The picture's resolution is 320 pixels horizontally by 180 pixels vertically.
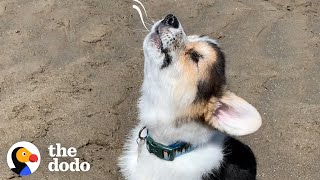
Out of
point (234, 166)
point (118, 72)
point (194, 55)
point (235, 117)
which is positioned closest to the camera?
point (235, 117)

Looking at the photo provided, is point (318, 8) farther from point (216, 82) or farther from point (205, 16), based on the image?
point (216, 82)

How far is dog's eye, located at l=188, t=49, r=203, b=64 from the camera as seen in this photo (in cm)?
333

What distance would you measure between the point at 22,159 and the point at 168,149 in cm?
149

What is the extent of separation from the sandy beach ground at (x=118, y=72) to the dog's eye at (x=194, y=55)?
1.47 m

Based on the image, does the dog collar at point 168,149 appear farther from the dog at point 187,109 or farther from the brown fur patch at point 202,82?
the brown fur patch at point 202,82

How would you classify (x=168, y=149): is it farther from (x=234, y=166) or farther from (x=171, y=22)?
(x=171, y=22)

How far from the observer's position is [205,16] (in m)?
5.50

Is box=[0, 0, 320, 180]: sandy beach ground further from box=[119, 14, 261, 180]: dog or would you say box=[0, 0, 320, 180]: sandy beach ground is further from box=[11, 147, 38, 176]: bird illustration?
box=[119, 14, 261, 180]: dog

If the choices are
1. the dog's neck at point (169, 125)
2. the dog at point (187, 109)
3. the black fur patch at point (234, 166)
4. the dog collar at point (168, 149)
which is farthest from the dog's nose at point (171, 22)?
the black fur patch at point (234, 166)

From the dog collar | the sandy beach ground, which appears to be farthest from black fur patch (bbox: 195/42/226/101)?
the sandy beach ground

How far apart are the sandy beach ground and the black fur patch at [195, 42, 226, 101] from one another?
53.9 inches

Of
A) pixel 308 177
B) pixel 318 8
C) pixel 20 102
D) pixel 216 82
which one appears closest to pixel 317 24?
pixel 318 8

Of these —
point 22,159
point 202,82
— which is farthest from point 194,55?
point 22,159

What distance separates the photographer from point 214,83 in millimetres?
3365
